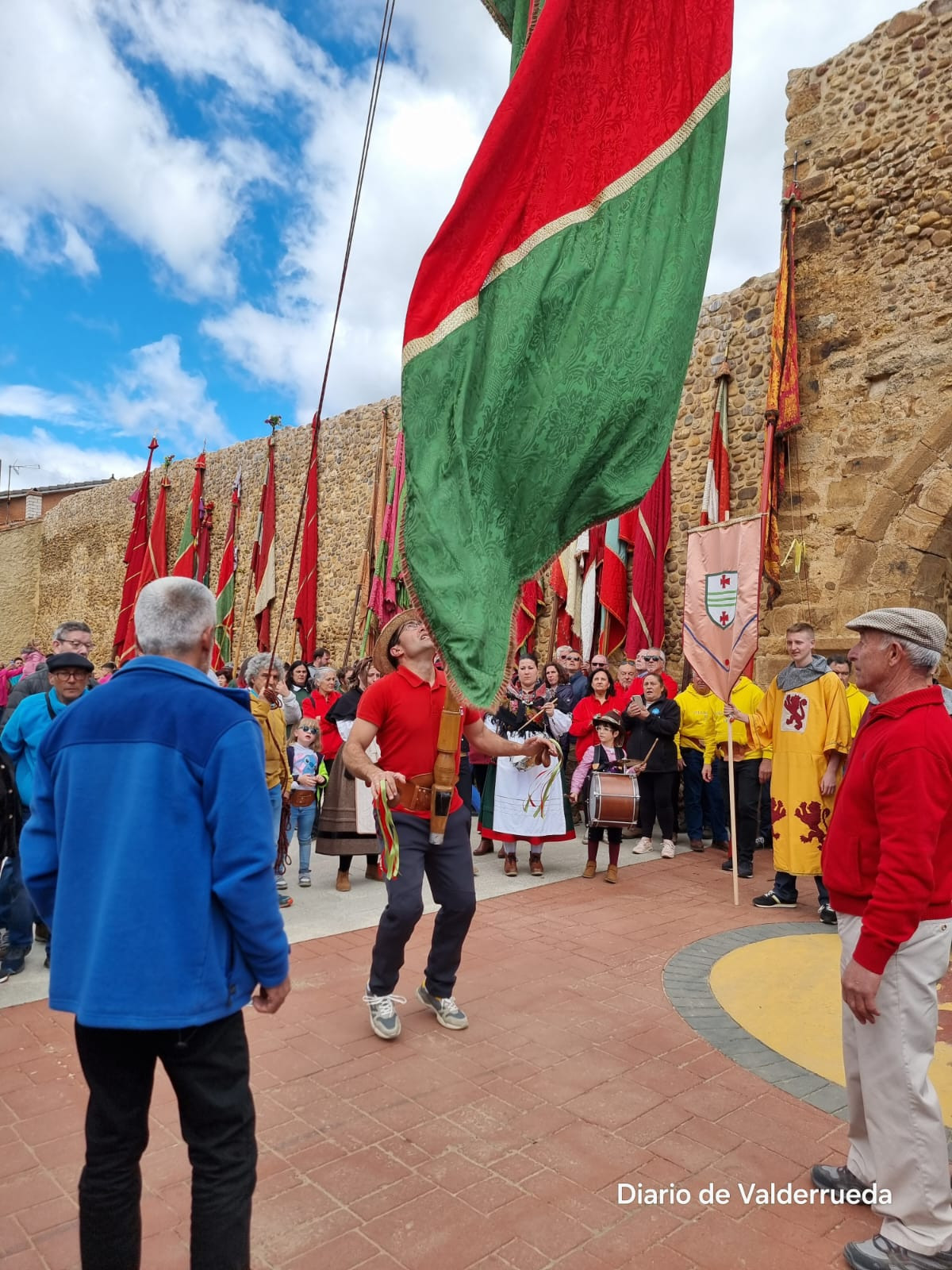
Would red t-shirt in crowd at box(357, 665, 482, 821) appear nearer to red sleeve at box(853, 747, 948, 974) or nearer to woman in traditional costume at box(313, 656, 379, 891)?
red sleeve at box(853, 747, 948, 974)

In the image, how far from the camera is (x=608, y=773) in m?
6.71

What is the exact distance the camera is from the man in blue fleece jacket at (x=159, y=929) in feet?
5.96

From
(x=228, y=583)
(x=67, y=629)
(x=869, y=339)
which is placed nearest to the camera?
(x=67, y=629)

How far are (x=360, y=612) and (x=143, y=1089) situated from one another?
13818mm

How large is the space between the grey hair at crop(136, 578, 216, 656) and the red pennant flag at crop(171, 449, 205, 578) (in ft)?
61.7

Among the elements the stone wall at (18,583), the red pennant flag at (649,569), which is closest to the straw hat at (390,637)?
the red pennant flag at (649,569)

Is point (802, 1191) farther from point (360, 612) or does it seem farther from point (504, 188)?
point (360, 612)

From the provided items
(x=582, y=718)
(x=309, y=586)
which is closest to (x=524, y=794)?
(x=582, y=718)

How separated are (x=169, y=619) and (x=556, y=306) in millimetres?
1432

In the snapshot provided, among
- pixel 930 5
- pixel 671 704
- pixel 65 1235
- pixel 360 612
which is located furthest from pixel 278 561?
pixel 65 1235

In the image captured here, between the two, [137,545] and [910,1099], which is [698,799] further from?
[137,545]

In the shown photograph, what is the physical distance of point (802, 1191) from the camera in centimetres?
257

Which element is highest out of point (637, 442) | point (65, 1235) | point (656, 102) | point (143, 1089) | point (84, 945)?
point (656, 102)

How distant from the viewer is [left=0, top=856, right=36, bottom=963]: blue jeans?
4379mm
